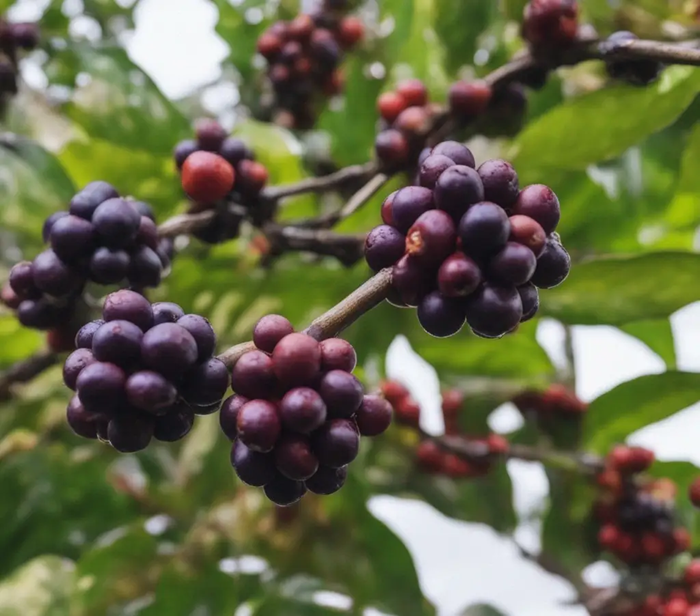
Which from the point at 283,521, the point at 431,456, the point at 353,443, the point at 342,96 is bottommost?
the point at 431,456

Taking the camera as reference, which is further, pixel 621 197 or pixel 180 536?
pixel 180 536

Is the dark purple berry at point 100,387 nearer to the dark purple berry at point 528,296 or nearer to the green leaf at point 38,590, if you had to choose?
the dark purple berry at point 528,296

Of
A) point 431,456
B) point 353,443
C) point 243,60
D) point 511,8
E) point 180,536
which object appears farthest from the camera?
point 243,60

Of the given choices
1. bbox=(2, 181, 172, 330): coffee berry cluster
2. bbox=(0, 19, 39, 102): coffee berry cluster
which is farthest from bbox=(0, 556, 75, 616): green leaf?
bbox=(0, 19, 39, 102): coffee berry cluster

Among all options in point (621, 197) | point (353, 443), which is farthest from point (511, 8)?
point (353, 443)

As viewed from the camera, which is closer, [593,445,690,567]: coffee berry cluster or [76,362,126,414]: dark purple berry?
[76,362,126,414]: dark purple berry

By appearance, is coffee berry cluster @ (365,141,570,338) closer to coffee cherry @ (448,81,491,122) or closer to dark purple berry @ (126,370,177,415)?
dark purple berry @ (126,370,177,415)

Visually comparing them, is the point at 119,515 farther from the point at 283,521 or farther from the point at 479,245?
the point at 479,245
